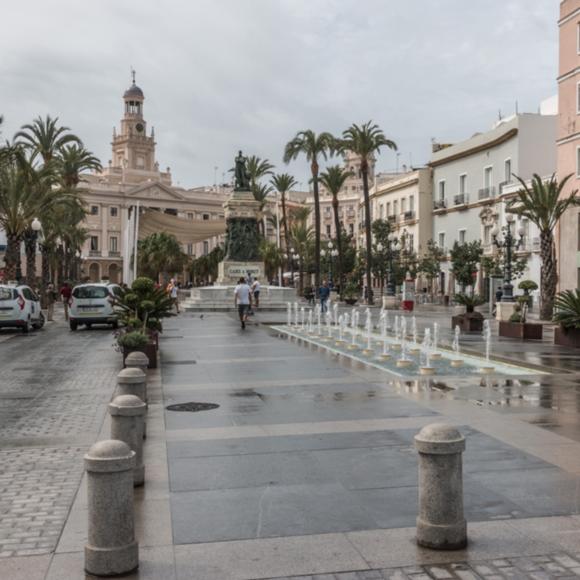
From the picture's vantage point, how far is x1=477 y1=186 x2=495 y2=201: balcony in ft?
187

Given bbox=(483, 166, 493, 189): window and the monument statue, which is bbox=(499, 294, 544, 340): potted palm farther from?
bbox=(483, 166, 493, 189): window

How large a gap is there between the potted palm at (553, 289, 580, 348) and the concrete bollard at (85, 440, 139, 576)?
15903 millimetres

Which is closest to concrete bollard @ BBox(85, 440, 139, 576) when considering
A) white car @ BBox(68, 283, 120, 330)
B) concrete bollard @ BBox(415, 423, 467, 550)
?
concrete bollard @ BBox(415, 423, 467, 550)

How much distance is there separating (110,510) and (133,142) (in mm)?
132994

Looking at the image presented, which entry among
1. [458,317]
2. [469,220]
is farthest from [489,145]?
[458,317]

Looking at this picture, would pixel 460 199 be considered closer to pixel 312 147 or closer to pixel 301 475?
pixel 312 147

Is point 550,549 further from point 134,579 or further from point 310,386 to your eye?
point 310,386

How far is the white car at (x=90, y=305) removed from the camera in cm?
2592

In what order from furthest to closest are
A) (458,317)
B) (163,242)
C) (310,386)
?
(163,242)
(458,317)
(310,386)

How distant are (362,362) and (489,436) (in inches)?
286

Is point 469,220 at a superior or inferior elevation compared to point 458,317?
superior

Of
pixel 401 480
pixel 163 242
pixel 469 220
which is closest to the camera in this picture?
pixel 401 480

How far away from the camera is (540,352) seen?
1736 cm

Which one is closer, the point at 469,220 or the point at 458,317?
the point at 458,317
